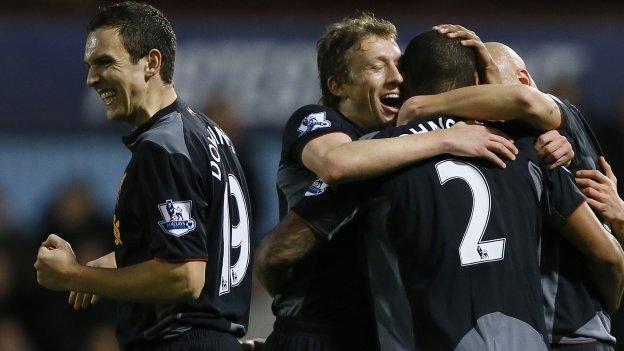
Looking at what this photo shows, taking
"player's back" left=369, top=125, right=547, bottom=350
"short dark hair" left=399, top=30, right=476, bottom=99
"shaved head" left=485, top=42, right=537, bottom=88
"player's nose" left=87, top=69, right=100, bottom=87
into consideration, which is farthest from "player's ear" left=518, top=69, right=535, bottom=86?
"player's nose" left=87, top=69, right=100, bottom=87

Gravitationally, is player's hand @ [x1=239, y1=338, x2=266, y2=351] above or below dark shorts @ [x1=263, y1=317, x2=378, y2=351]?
Answer: below

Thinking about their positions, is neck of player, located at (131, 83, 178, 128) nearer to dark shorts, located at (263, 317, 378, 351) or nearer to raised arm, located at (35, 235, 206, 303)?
raised arm, located at (35, 235, 206, 303)

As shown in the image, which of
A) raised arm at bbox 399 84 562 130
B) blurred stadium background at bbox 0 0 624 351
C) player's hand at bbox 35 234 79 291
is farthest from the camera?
blurred stadium background at bbox 0 0 624 351

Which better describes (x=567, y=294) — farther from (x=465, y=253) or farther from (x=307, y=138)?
(x=307, y=138)

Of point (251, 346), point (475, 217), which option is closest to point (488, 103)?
point (475, 217)

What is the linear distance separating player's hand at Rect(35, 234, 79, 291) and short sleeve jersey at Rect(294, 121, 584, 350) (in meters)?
1.05

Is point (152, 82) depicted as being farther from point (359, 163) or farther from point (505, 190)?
point (505, 190)

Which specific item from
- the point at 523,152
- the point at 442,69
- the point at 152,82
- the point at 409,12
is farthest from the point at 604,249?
the point at 409,12

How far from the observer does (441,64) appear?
11.3ft

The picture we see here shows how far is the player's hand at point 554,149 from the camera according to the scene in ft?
11.1

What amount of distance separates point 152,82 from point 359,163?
100cm

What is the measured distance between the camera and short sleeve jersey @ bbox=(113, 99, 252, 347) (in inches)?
142

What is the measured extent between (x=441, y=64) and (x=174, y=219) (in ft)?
3.16

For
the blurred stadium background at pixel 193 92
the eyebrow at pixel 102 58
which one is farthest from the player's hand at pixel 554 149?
the blurred stadium background at pixel 193 92
